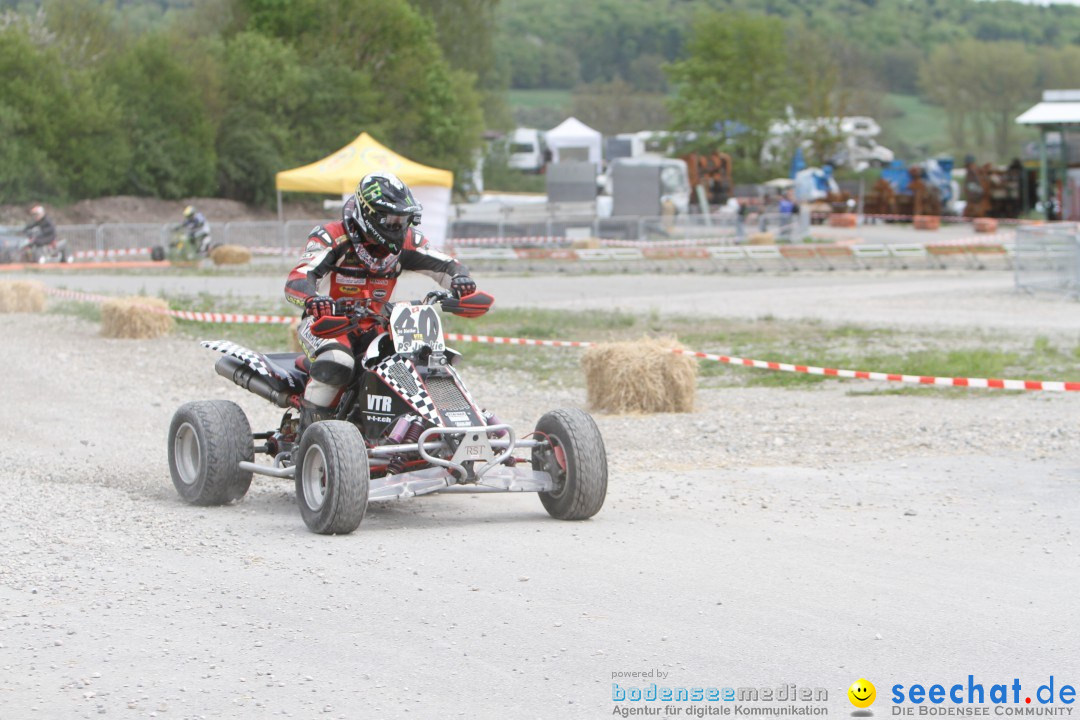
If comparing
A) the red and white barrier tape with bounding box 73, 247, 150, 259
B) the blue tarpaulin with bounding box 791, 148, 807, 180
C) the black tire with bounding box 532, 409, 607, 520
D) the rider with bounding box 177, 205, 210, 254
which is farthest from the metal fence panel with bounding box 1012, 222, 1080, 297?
the blue tarpaulin with bounding box 791, 148, 807, 180

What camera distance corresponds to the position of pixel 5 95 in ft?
155

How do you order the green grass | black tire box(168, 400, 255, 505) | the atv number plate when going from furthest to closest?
the green grass, black tire box(168, 400, 255, 505), the atv number plate

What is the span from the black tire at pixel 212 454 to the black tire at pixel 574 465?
1.75 meters

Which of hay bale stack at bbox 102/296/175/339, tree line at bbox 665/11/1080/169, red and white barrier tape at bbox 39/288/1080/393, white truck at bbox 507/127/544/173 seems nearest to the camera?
red and white barrier tape at bbox 39/288/1080/393

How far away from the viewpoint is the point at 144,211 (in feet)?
166

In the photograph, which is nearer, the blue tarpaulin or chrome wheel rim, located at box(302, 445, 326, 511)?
chrome wheel rim, located at box(302, 445, 326, 511)

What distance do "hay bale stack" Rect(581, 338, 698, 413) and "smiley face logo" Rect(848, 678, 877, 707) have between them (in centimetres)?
756

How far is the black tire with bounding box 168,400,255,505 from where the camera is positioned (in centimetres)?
827

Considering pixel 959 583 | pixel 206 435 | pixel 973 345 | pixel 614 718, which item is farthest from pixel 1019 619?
pixel 973 345

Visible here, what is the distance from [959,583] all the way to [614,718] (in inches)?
96.2

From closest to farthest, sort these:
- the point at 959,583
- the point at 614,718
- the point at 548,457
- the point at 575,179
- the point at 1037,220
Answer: the point at 614,718, the point at 959,583, the point at 548,457, the point at 575,179, the point at 1037,220

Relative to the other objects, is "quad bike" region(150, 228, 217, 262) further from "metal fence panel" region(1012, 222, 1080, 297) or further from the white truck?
the white truck

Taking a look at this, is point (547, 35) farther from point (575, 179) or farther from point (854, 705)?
point (854, 705)

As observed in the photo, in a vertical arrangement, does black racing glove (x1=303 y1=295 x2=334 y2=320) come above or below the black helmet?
below
